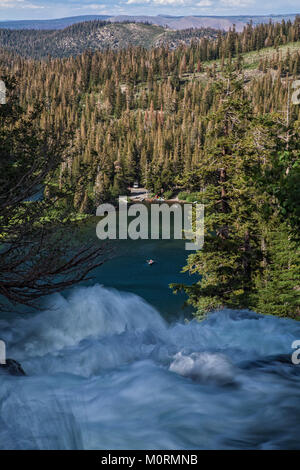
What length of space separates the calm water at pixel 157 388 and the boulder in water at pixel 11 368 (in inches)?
9.3

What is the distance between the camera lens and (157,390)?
7.73 metres

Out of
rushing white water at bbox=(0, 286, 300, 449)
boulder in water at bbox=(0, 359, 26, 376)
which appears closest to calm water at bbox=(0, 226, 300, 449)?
rushing white water at bbox=(0, 286, 300, 449)

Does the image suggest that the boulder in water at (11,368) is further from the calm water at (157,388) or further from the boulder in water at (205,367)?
the boulder in water at (205,367)

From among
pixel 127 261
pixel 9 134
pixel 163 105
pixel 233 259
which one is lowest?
pixel 127 261

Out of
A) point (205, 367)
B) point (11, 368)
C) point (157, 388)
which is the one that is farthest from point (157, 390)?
point (11, 368)

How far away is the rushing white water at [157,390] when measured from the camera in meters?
6.38

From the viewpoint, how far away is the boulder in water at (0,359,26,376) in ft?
26.2

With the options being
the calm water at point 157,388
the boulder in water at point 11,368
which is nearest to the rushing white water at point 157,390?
the calm water at point 157,388

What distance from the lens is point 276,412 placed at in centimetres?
705

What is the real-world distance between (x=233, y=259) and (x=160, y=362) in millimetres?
10041

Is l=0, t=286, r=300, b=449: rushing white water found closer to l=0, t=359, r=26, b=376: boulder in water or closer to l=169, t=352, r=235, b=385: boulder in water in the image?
l=169, t=352, r=235, b=385: boulder in water

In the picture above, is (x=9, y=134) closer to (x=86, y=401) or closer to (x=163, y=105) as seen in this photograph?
(x=86, y=401)

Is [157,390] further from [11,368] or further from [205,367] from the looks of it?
[11,368]

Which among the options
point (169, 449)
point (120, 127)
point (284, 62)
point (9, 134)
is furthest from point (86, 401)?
point (284, 62)
